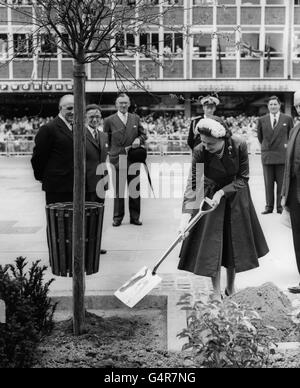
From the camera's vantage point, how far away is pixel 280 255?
26.1ft

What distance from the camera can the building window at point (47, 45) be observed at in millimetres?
4762

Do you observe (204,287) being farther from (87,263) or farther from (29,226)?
(29,226)

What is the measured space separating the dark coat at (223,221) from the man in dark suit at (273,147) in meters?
5.61

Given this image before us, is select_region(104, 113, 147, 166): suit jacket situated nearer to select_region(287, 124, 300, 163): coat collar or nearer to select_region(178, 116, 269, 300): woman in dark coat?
select_region(287, 124, 300, 163): coat collar

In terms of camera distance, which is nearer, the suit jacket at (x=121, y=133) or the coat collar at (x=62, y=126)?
the coat collar at (x=62, y=126)

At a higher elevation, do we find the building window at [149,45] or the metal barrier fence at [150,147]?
the building window at [149,45]

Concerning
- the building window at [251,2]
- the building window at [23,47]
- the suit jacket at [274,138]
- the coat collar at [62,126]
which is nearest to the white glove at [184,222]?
the building window at [23,47]

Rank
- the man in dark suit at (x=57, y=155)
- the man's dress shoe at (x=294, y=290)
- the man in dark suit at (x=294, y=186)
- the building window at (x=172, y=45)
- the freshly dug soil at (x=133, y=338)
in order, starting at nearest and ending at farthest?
the freshly dug soil at (x=133, y=338)
the building window at (x=172, y=45)
the man's dress shoe at (x=294, y=290)
the man in dark suit at (x=294, y=186)
the man in dark suit at (x=57, y=155)

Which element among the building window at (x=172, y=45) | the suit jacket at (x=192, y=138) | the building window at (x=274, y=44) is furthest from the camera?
the building window at (x=274, y=44)

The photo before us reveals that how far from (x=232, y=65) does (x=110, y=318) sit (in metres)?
39.5

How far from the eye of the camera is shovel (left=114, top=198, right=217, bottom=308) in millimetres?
5355

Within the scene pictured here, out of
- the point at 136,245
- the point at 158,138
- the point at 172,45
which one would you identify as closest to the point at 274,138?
the point at 136,245

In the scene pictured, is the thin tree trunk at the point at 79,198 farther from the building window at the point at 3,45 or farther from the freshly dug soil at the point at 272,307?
the freshly dug soil at the point at 272,307

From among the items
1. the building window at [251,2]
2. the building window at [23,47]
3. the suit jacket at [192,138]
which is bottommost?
the suit jacket at [192,138]
